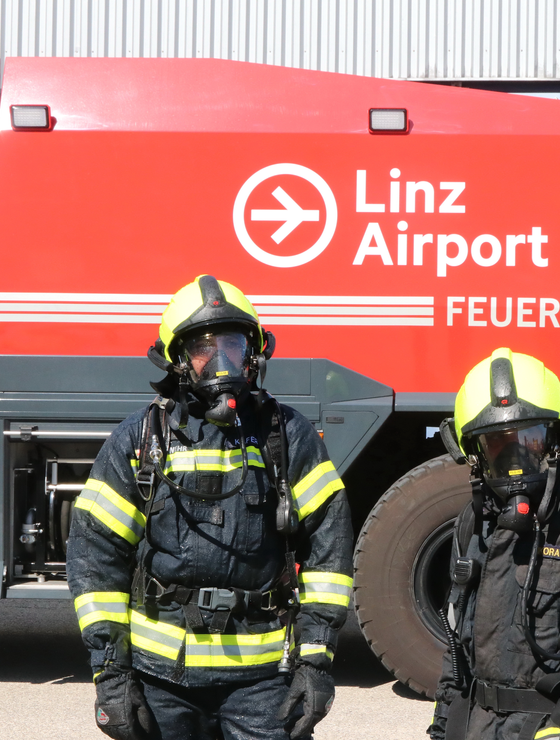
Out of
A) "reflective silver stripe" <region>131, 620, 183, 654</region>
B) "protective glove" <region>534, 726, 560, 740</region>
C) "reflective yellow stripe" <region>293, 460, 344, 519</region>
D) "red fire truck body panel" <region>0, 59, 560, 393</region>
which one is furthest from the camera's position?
"red fire truck body panel" <region>0, 59, 560, 393</region>

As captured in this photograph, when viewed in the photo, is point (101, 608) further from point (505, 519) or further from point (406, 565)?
point (406, 565)

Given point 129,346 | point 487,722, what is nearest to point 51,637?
point 129,346

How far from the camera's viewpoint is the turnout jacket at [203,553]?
2379 millimetres

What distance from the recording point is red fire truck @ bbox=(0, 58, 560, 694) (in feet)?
14.5

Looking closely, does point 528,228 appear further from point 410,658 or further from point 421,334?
point 410,658

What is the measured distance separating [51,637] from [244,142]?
11.2 ft

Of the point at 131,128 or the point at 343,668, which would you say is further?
Answer: the point at 343,668

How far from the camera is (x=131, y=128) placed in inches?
175

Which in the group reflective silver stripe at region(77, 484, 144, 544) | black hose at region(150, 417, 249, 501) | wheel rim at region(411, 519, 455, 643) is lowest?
wheel rim at region(411, 519, 455, 643)

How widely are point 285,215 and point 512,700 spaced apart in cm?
274

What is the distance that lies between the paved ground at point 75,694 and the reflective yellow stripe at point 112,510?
6.61 feet

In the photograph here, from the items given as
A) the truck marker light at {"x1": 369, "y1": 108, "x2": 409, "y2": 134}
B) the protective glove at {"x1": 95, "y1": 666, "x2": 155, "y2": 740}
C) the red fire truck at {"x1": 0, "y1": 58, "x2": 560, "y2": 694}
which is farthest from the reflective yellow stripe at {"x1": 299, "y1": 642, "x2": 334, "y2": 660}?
the truck marker light at {"x1": 369, "y1": 108, "x2": 409, "y2": 134}

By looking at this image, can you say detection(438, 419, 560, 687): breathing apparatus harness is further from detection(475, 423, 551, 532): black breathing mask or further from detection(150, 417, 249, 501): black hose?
detection(150, 417, 249, 501): black hose

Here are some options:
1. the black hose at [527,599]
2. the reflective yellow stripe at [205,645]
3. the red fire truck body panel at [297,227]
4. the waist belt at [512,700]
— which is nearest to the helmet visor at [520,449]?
the black hose at [527,599]
